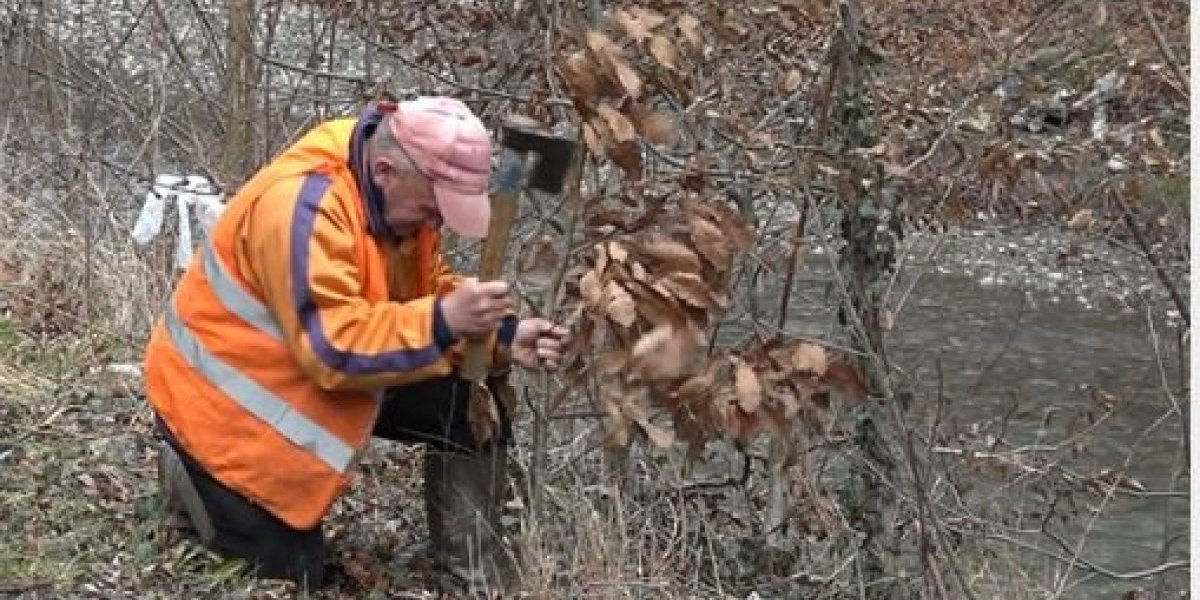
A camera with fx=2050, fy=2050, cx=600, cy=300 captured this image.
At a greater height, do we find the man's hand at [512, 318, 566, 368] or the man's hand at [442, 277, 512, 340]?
the man's hand at [442, 277, 512, 340]

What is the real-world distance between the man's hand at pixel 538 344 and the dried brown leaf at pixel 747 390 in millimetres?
444

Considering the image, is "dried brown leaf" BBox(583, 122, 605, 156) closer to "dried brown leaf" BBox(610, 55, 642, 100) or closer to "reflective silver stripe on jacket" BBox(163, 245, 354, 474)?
"dried brown leaf" BBox(610, 55, 642, 100)

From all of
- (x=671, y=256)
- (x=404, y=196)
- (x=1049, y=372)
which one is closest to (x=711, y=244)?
(x=671, y=256)

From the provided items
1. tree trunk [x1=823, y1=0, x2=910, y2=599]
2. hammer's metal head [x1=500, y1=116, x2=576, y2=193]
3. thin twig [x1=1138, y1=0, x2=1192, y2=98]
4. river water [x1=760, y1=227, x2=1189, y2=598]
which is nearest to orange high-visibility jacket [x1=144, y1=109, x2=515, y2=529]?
hammer's metal head [x1=500, y1=116, x2=576, y2=193]

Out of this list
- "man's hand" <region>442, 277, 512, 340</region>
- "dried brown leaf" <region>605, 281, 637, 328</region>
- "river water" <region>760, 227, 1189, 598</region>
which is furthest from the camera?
"river water" <region>760, 227, 1189, 598</region>

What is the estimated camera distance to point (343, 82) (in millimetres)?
7891

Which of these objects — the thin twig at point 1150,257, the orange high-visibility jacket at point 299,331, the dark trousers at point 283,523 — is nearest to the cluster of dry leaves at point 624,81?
the orange high-visibility jacket at point 299,331

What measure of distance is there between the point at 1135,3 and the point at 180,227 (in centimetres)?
390

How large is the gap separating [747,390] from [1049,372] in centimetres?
742

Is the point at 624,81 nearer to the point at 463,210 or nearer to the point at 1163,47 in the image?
the point at 463,210

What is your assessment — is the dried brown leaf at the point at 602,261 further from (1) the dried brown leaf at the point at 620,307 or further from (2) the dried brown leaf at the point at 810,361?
(2) the dried brown leaf at the point at 810,361

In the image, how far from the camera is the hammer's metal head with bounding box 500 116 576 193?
4402 millimetres

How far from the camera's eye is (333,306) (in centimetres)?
424

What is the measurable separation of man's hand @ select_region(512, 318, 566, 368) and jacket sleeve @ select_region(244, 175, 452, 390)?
207 millimetres
